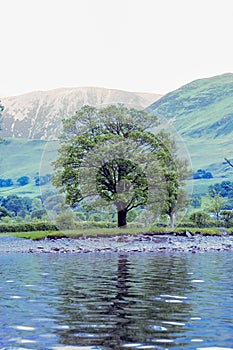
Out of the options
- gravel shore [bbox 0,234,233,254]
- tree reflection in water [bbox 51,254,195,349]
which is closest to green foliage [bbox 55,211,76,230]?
gravel shore [bbox 0,234,233,254]

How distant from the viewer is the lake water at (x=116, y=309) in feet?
29.0

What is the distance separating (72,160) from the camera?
44000mm

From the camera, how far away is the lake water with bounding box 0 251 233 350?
8.85m

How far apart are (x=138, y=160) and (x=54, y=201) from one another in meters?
7.28

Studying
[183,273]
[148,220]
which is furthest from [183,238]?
[183,273]

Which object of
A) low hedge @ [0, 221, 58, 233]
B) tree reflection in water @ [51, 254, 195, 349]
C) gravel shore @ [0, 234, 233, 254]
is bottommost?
gravel shore @ [0, 234, 233, 254]

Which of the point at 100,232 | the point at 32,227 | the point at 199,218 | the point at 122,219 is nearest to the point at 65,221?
the point at 100,232

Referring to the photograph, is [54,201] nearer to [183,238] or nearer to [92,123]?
[92,123]

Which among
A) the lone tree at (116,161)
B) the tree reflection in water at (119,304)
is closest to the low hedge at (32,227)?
the lone tree at (116,161)

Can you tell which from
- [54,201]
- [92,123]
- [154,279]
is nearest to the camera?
[154,279]

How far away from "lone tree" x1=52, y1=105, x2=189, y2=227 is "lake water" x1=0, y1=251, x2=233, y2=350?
2192 cm

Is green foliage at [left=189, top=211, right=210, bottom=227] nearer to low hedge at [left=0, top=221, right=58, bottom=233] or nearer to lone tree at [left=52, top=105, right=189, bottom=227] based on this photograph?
lone tree at [left=52, top=105, right=189, bottom=227]

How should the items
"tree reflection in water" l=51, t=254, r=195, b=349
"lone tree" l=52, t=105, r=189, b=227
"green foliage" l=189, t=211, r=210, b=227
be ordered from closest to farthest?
"tree reflection in water" l=51, t=254, r=195, b=349, "lone tree" l=52, t=105, r=189, b=227, "green foliage" l=189, t=211, r=210, b=227

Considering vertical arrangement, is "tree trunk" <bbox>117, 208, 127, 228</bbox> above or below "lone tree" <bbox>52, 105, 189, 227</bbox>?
below
